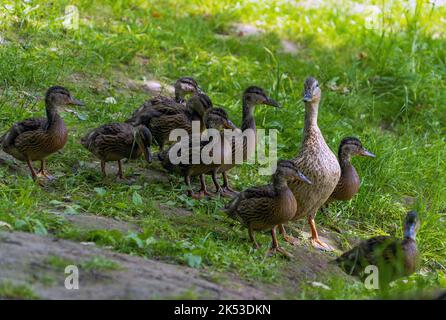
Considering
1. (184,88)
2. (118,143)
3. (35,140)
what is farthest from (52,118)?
(184,88)

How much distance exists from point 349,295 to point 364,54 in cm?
744

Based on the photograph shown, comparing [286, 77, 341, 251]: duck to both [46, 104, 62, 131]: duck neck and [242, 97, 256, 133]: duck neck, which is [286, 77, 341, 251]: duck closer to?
[242, 97, 256, 133]: duck neck

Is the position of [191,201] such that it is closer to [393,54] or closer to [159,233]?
[159,233]

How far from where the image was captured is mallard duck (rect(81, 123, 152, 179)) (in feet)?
26.5

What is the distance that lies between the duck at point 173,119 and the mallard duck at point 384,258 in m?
2.74

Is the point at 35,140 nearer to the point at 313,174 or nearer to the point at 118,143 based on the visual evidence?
the point at 118,143

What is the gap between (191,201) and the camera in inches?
312

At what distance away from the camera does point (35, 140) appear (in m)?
7.70

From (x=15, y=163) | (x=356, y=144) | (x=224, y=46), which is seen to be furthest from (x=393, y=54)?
(x=15, y=163)

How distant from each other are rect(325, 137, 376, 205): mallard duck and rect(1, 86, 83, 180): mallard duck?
2.66 meters

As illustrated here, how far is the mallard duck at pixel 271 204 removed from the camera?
700 centimetres

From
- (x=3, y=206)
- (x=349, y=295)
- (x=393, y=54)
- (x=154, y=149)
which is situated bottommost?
(x=349, y=295)

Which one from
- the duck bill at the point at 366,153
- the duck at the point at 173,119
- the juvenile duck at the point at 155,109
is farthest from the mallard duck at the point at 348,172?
the juvenile duck at the point at 155,109

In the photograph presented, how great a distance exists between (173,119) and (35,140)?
5.57 ft
